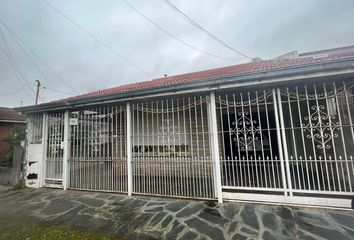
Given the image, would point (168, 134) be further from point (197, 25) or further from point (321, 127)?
point (197, 25)

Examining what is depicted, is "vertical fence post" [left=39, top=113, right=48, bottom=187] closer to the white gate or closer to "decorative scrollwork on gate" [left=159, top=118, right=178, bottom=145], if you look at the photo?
the white gate

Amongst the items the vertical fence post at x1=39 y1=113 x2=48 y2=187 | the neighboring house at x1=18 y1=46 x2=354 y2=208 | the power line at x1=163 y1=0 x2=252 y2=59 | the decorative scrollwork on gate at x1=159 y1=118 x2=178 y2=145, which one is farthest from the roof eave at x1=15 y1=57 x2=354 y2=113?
the power line at x1=163 y1=0 x2=252 y2=59

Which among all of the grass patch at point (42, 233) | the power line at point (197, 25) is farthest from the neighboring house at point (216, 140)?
the power line at point (197, 25)

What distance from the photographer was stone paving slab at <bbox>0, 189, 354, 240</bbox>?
294 centimetres

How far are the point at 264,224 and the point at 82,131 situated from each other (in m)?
5.98

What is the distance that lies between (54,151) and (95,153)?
1.88m

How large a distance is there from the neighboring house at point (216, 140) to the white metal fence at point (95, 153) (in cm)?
3

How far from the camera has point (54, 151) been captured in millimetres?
6336

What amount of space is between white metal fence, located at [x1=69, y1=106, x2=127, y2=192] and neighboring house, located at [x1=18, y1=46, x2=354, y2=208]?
0.03 m

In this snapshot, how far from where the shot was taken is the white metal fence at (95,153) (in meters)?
5.61

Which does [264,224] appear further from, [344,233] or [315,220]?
[344,233]

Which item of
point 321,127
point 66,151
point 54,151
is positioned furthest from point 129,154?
point 321,127

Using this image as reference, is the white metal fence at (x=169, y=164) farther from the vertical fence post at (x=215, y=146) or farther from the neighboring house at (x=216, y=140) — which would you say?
the vertical fence post at (x=215, y=146)

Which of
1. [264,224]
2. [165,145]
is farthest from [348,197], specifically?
[165,145]
